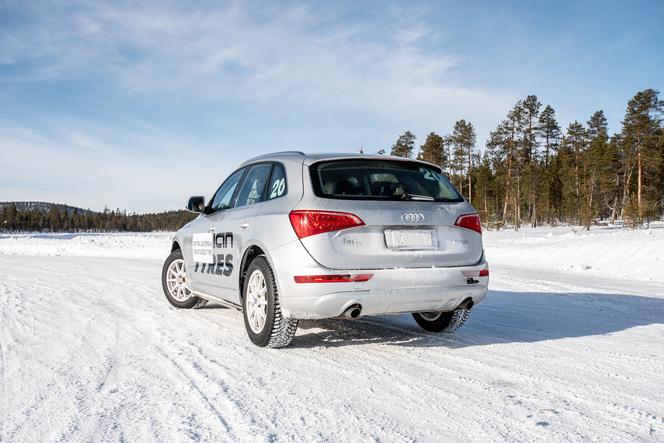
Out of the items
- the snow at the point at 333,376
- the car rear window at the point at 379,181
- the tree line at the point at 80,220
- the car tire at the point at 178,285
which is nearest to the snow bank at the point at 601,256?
the snow at the point at 333,376

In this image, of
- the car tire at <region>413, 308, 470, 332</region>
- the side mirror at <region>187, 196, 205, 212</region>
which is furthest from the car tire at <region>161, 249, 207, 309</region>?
the car tire at <region>413, 308, 470, 332</region>

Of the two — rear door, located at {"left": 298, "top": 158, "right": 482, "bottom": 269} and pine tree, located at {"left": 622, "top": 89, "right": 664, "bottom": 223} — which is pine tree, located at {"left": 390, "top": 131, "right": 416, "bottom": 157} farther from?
rear door, located at {"left": 298, "top": 158, "right": 482, "bottom": 269}

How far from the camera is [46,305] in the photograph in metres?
6.85

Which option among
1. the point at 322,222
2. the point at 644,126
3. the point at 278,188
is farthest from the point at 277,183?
the point at 644,126

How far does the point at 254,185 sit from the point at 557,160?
68.1 m

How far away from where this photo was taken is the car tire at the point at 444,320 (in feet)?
16.4

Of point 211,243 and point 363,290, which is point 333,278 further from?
point 211,243

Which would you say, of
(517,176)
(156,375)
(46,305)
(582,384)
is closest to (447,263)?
(582,384)

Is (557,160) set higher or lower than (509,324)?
higher

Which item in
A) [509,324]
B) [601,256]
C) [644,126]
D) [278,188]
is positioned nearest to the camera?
[278,188]

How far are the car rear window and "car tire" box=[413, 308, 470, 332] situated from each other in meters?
1.16

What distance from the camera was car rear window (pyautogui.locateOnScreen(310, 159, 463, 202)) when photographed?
4258 millimetres

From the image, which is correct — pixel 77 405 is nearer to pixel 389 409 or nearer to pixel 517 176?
pixel 389 409

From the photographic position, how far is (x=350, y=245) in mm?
4012
